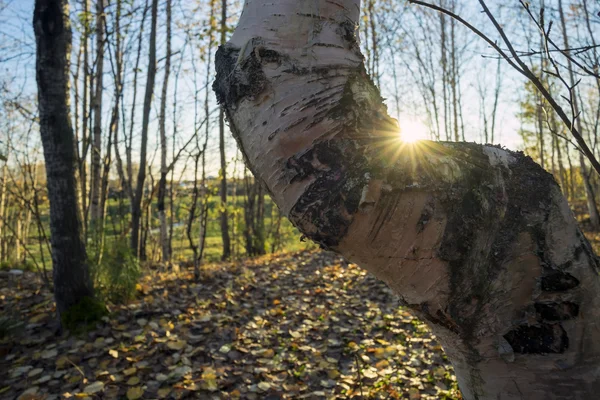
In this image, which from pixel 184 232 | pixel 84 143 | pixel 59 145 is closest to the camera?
pixel 59 145

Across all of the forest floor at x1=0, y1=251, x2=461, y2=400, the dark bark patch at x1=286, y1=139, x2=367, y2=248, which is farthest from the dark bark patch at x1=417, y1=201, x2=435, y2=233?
the forest floor at x1=0, y1=251, x2=461, y2=400

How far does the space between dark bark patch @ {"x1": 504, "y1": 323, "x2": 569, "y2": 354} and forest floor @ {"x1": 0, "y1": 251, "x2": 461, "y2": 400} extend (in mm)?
1586

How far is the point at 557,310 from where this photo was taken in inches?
Answer: 34.4

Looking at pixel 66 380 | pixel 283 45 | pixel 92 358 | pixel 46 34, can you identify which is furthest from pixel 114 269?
pixel 283 45

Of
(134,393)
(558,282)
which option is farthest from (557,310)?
(134,393)

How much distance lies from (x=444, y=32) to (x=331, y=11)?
37.5 feet

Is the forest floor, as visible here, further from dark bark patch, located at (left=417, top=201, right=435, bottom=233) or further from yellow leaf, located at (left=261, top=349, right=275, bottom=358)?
dark bark patch, located at (left=417, top=201, right=435, bottom=233)

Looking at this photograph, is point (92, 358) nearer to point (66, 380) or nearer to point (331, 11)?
point (66, 380)

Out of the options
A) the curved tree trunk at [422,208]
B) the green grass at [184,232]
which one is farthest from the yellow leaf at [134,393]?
the curved tree trunk at [422,208]

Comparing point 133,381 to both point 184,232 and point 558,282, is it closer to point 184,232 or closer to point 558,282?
point 558,282

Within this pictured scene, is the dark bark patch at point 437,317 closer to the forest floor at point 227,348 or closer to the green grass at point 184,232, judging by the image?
the green grass at point 184,232

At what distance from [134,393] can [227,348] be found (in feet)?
2.61

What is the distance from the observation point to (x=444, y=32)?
10906 mm

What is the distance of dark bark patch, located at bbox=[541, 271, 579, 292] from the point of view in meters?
0.87
